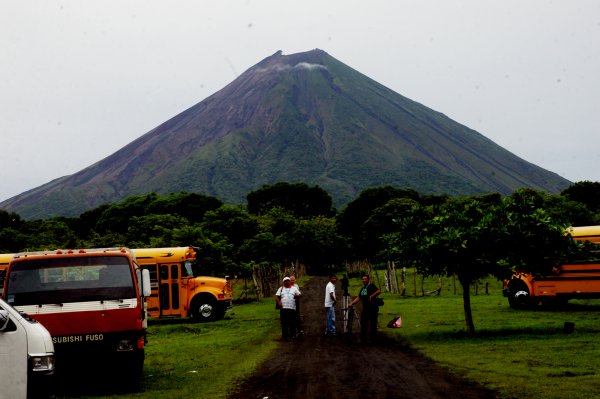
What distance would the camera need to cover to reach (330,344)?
65.1 feet

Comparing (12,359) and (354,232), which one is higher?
(354,232)

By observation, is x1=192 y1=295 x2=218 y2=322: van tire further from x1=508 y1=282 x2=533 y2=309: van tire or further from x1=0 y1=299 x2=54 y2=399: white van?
x1=0 y1=299 x2=54 y2=399: white van

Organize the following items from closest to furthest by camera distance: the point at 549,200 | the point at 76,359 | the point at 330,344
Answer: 1. the point at 76,359
2. the point at 330,344
3. the point at 549,200

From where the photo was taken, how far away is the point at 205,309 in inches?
1137

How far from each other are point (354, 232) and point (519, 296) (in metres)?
53.5

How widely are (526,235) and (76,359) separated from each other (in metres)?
12.5

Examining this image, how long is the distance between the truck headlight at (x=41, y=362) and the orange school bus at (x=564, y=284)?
1984cm

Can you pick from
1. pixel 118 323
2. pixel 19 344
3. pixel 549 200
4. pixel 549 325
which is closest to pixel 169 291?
pixel 549 325

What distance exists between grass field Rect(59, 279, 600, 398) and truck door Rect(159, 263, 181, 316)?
0.63 metres

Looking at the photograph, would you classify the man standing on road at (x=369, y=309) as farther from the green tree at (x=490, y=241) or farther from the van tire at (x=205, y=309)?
the van tire at (x=205, y=309)

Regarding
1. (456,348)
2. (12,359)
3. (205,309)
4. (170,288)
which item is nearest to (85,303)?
(12,359)

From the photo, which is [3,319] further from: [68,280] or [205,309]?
[205,309]

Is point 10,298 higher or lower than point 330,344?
higher

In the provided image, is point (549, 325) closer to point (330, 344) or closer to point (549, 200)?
point (330, 344)
